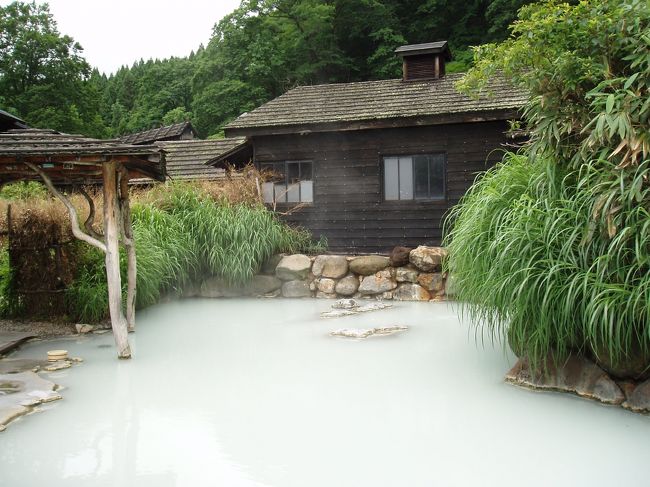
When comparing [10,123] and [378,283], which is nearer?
[10,123]

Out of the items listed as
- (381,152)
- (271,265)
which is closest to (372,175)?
(381,152)

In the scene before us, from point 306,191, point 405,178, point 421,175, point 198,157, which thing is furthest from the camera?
point 198,157

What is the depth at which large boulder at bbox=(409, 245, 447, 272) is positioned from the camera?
10.4 m

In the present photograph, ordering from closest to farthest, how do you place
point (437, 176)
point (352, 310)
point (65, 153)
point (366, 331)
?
point (65, 153)
point (366, 331)
point (352, 310)
point (437, 176)

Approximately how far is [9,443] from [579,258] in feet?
15.1

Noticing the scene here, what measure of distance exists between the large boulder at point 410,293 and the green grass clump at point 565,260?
4784 mm

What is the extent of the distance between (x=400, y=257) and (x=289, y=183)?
3.50 metres

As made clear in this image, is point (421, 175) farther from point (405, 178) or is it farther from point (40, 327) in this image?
point (40, 327)

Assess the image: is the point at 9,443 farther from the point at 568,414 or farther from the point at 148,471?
the point at 568,414

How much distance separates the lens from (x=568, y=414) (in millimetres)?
4648

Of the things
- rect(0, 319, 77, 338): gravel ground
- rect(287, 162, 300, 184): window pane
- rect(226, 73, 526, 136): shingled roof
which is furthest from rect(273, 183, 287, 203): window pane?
rect(0, 319, 77, 338): gravel ground

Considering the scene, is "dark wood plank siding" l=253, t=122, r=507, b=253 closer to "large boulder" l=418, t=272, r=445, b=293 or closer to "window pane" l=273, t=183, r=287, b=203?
"window pane" l=273, t=183, r=287, b=203

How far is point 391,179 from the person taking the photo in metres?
12.3

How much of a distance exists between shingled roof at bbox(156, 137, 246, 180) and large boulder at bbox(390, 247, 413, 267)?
592 cm
